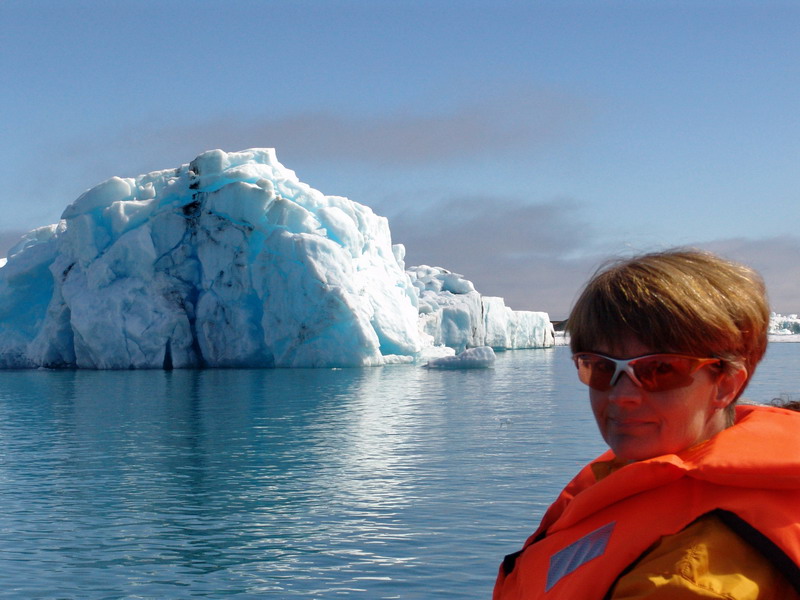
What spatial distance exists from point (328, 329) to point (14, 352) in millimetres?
11421

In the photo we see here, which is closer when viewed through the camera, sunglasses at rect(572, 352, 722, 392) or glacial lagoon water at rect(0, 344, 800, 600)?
sunglasses at rect(572, 352, 722, 392)

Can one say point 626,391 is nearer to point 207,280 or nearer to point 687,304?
point 687,304

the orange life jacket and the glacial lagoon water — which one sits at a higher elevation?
the orange life jacket

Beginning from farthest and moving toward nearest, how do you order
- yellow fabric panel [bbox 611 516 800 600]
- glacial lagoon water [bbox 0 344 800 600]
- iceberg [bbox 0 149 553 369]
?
iceberg [bbox 0 149 553 369] < glacial lagoon water [bbox 0 344 800 600] < yellow fabric panel [bbox 611 516 800 600]

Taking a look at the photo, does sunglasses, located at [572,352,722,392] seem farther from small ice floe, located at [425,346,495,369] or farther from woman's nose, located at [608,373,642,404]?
small ice floe, located at [425,346,495,369]

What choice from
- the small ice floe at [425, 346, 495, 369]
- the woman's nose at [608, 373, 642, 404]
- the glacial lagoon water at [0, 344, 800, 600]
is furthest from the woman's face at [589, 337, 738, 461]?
the small ice floe at [425, 346, 495, 369]

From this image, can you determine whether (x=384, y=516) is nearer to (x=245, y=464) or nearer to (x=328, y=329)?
(x=245, y=464)

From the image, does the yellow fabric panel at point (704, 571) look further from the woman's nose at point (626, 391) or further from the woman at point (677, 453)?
the woman's nose at point (626, 391)

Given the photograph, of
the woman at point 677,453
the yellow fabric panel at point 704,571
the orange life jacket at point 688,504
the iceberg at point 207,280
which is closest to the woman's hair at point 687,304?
the woman at point 677,453

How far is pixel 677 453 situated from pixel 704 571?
0.75 ft

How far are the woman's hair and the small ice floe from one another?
28094 millimetres

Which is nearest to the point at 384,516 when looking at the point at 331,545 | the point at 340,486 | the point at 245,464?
the point at 331,545

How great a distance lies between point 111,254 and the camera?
27.4 m

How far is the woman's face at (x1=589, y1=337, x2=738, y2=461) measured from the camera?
122cm
